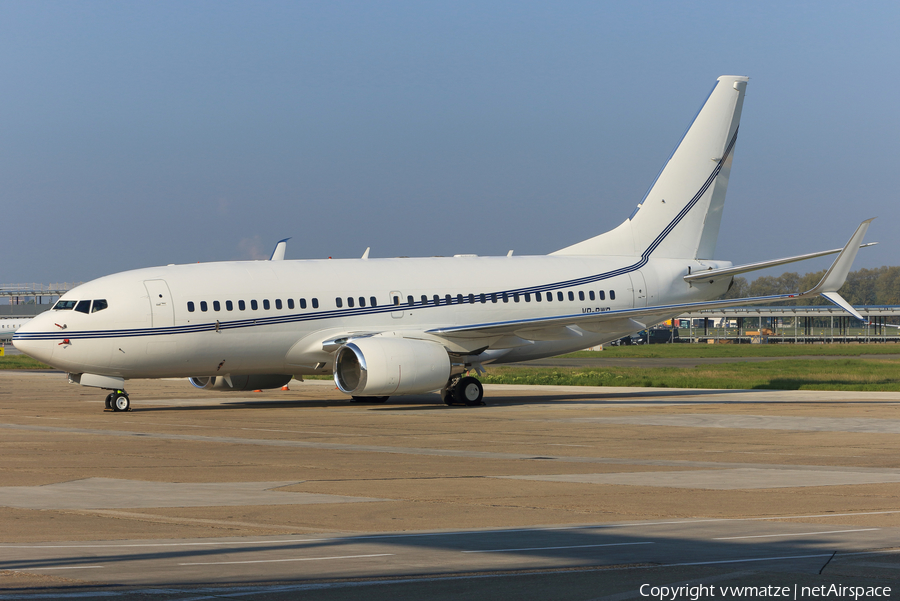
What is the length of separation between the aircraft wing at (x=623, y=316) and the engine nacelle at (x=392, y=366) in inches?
54.2

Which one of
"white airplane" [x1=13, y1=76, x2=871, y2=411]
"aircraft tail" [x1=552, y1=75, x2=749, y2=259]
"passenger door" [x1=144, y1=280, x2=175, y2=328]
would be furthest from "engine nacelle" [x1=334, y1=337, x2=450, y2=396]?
"aircraft tail" [x1=552, y1=75, x2=749, y2=259]

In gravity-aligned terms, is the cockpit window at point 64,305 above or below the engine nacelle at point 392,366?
above

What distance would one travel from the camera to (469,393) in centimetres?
2903

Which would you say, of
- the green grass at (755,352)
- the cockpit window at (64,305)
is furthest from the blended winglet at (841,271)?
the green grass at (755,352)

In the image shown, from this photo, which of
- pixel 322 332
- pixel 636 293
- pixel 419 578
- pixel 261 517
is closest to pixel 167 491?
pixel 261 517

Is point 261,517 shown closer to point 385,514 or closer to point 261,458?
point 385,514

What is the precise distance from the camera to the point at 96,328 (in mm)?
25844

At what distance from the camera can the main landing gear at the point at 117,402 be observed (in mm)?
26781

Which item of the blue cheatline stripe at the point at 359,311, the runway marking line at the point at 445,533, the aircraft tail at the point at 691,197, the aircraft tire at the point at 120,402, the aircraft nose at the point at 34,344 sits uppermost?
the aircraft tail at the point at 691,197

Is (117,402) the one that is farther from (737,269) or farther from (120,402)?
(737,269)

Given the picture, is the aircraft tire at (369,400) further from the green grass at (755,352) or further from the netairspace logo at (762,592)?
the green grass at (755,352)

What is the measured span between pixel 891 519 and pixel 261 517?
251 inches

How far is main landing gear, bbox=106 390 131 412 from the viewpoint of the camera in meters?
26.8

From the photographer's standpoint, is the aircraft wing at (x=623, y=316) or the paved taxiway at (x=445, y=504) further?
the aircraft wing at (x=623, y=316)
